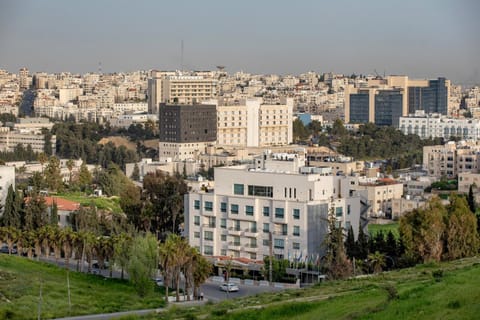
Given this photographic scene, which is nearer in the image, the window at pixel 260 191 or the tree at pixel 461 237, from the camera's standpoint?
the tree at pixel 461 237

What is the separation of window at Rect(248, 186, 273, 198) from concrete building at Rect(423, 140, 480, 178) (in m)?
8.65

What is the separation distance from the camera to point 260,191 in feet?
28.4

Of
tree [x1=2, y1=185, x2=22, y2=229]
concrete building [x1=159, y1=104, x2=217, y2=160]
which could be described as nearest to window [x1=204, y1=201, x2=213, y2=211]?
→ tree [x1=2, y1=185, x2=22, y2=229]

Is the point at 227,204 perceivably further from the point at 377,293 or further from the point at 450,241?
the point at 377,293

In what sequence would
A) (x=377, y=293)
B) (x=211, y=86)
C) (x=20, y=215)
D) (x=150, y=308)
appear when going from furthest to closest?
(x=211, y=86)
(x=20, y=215)
(x=150, y=308)
(x=377, y=293)

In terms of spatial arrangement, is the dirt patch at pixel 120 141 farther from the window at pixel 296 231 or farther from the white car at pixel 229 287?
the white car at pixel 229 287

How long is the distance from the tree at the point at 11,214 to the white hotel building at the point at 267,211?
198 cm

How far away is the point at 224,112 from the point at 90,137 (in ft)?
12.0

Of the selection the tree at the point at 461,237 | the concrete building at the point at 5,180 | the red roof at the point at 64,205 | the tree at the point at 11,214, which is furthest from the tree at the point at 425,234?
the concrete building at the point at 5,180

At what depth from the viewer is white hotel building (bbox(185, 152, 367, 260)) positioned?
331 inches

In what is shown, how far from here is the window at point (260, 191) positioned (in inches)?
339

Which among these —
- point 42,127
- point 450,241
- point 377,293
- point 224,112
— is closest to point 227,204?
point 450,241

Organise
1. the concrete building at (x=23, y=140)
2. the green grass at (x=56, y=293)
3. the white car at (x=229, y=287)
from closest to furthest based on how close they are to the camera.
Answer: the green grass at (x=56, y=293), the white car at (x=229, y=287), the concrete building at (x=23, y=140)

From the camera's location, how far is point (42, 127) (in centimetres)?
2488
